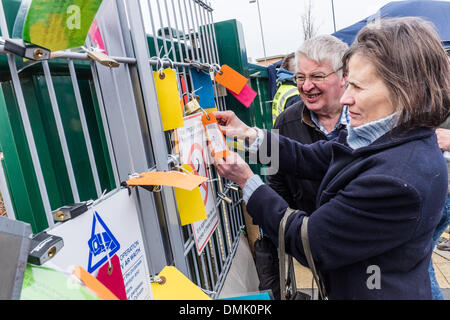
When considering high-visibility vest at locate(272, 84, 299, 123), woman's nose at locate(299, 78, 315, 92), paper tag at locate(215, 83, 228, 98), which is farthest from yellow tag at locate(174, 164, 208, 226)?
high-visibility vest at locate(272, 84, 299, 123)

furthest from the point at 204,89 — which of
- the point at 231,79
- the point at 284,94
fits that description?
the point at 284,94

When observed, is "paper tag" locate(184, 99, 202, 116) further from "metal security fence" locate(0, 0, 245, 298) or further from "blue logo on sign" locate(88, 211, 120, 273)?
"blue logo on sign" locate(88, 211, 120, 273)

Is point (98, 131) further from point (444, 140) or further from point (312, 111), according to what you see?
point (444, 140)

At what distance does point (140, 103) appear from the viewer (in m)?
1.02

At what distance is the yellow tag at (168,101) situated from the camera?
1.08 m

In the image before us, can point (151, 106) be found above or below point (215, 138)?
above

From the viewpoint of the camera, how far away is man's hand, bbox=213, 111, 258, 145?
158cm

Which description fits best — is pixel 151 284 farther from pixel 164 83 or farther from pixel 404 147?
pixel 404 147

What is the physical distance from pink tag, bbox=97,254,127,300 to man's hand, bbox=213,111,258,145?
2.98 feet

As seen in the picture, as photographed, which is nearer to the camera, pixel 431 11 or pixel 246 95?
pixel 246 95

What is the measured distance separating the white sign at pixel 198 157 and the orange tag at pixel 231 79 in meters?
0.38

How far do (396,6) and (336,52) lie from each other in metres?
2.11

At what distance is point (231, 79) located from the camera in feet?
5.33

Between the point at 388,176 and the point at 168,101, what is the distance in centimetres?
74
